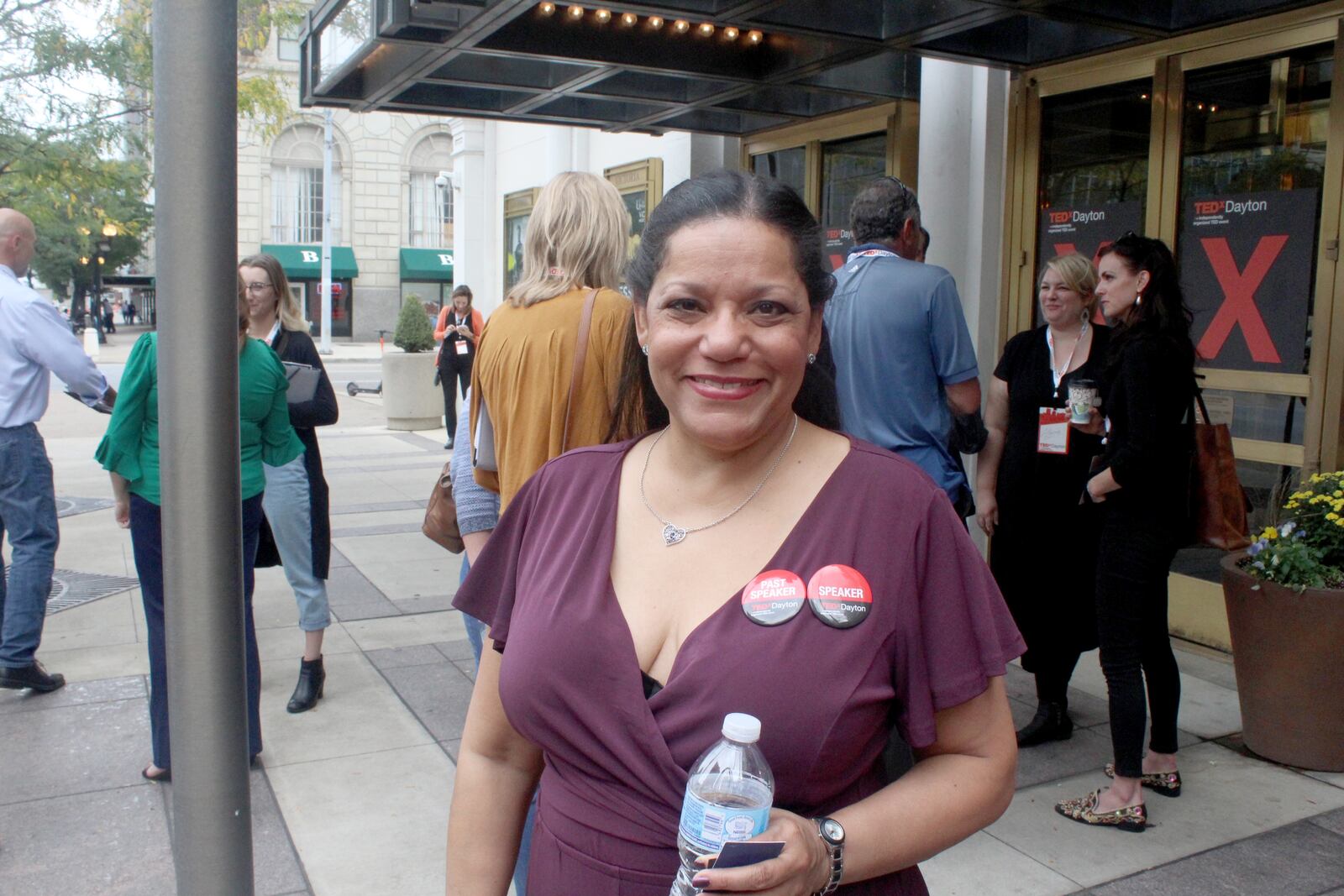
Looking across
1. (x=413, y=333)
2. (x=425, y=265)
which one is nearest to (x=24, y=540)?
(x=413, y=333)

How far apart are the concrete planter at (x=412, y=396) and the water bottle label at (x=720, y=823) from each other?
1514cm

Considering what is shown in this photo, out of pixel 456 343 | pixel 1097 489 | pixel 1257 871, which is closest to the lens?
pixel 1257 871

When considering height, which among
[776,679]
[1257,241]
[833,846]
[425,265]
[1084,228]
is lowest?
[833,846]

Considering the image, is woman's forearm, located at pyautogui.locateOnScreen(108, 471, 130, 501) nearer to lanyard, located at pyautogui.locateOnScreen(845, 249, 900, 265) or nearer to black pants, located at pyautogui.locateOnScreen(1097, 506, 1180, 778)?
lanyard, located at pyautogui.locateOnScreen(845, 249, 900, 265)

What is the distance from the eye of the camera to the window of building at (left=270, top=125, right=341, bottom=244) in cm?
4566

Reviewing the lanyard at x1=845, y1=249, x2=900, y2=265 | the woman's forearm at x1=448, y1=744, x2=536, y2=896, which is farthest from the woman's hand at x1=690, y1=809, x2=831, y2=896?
the lanyard at x1=845, y1=249, x2=900, y2=265

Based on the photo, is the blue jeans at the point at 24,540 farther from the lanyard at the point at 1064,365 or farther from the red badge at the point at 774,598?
the red badge at the point at 774,598

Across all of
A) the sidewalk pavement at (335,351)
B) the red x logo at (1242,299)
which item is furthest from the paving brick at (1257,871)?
the sidewalk pavement at (335,351)

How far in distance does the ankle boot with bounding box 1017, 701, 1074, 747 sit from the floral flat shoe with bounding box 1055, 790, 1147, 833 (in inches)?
25.1

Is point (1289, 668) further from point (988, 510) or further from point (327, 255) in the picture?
point (327, 255)

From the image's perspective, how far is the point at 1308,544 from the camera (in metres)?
4.56

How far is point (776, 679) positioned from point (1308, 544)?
3837 mm

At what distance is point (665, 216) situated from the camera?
1.84m

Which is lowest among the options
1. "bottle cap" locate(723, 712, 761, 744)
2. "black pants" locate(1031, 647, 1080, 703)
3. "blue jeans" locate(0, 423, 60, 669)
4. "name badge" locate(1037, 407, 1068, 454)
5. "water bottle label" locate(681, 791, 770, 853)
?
"black pants" locate(1031, 647, 1080, 703)
